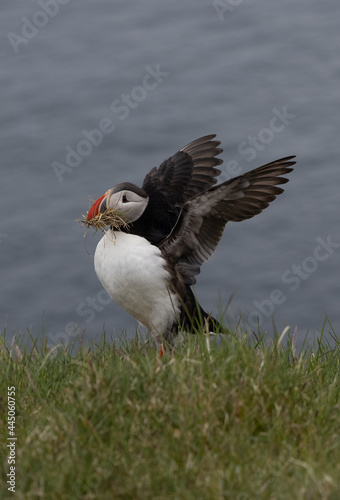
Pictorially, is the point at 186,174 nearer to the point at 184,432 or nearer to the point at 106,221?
the point at 106,221

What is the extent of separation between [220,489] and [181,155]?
428cm

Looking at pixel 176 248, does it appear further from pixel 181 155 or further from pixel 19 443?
pixel 19 443

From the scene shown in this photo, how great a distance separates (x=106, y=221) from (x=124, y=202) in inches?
8.3

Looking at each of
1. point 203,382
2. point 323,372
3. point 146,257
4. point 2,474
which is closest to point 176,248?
point 146,257

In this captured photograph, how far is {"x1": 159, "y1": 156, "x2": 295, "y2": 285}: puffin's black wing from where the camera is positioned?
18.7 ft

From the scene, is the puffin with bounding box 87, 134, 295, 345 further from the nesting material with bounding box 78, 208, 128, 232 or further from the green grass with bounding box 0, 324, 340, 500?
the green grass with bounding box 0, 324, 340, 500

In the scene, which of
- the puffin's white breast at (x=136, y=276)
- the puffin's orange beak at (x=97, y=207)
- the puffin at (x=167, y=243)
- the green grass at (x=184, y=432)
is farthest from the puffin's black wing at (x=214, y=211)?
the green grass at (x=184, y=432)

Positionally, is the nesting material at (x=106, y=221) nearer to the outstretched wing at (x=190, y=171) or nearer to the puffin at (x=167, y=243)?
the puffin at (x=167, y=243)

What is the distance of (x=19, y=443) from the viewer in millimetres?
3801

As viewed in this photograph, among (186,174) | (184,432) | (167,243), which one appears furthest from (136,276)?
(184,432)

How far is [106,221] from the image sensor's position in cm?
590

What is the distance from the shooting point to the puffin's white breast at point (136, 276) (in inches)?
229

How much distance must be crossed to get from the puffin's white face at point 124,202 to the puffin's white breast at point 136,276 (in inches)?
6.9

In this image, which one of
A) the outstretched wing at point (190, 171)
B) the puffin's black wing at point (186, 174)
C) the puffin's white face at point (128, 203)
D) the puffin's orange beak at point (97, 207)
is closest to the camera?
the puffin's orange beak at point (97, 207)
